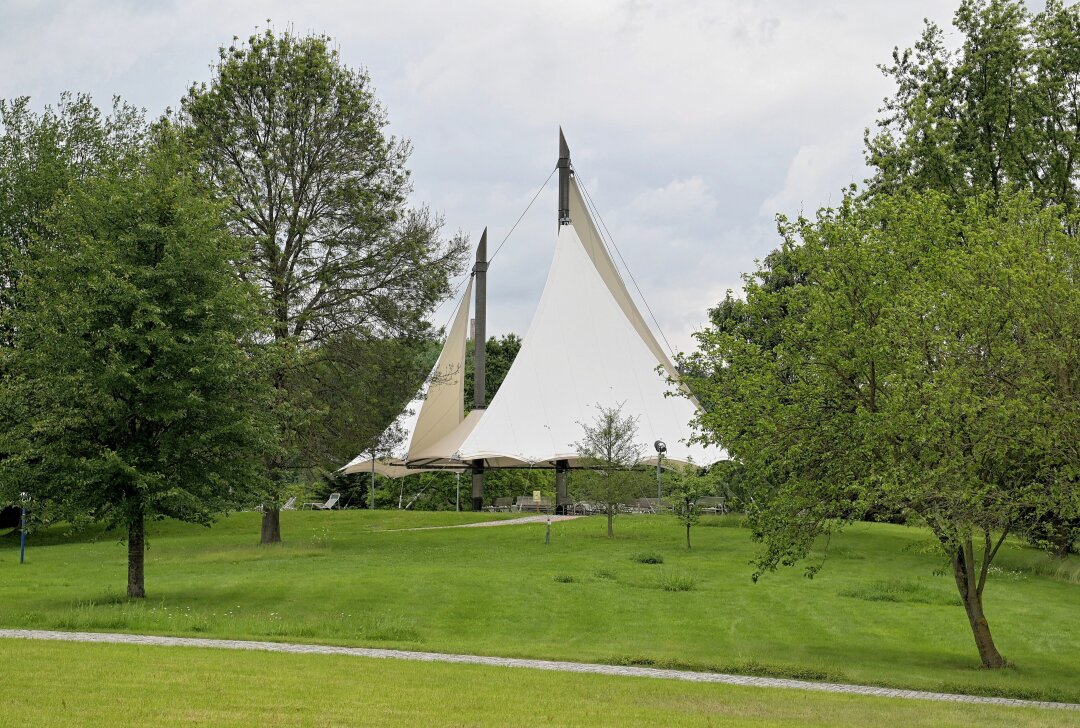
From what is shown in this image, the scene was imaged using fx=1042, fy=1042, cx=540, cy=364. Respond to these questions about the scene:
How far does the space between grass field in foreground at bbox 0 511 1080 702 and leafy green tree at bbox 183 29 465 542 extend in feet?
16.1

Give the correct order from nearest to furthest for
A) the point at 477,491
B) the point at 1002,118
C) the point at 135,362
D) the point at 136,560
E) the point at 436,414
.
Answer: the point at 135,362, the point at 136,560, the point at 1002,118, the point at 477,491, the point at 436,414

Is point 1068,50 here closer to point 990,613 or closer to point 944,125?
point 944,125

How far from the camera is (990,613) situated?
16.9 metres

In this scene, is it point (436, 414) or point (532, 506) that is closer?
point (532, 506)

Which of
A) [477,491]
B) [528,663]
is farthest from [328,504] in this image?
[528,663]

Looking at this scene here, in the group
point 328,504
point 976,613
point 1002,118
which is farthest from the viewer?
point 328,504

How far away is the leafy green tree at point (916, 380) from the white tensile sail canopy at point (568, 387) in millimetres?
19387

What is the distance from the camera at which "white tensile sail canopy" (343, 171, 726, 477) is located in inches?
1361

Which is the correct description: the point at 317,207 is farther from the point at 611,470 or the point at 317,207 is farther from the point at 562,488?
the point at 562,488

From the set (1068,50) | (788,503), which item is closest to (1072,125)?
(1068,50)

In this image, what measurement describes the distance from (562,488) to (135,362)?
2164cm

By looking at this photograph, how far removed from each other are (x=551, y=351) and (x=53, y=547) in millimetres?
17488

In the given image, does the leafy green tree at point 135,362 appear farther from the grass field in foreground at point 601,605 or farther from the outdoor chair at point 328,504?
the outdoor chair at point 328,504

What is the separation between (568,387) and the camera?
3609cm
